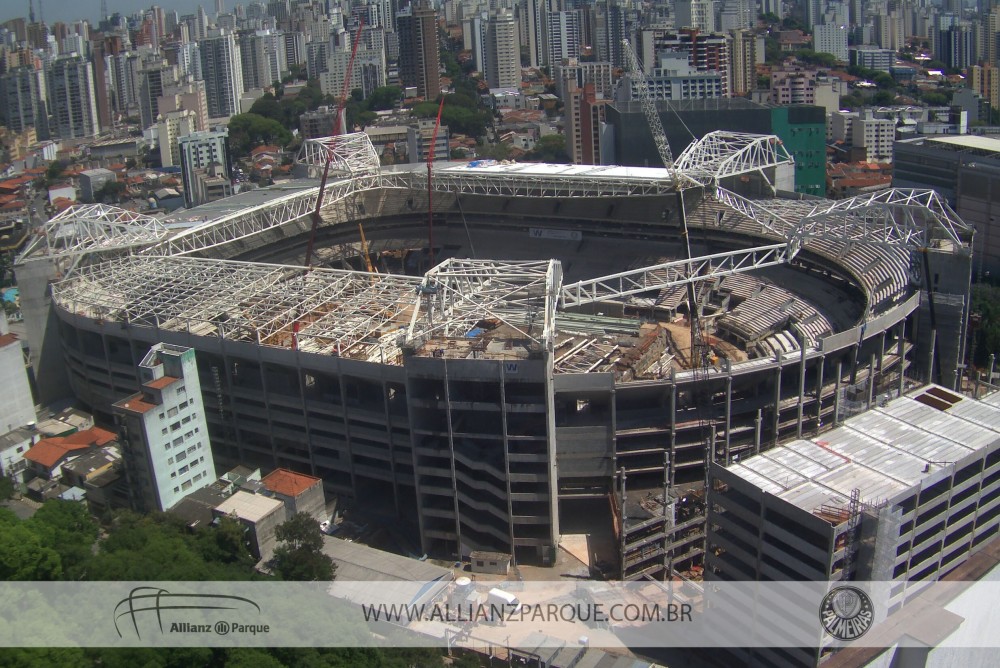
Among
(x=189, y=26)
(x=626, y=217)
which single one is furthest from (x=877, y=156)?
(x=189, y=26)

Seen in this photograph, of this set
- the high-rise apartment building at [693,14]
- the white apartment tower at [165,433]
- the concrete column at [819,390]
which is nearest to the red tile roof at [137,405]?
the white apartment tower at [165,433]

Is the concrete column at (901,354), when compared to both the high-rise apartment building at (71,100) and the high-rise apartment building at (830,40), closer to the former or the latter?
the high-rise apartment building at (71,100)

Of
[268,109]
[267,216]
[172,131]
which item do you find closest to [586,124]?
[267,216]

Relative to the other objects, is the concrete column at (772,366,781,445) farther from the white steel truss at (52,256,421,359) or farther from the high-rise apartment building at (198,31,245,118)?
the high-rise apartment building at (198,31,245,118)

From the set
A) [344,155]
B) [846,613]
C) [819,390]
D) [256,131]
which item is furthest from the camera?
[256,131]

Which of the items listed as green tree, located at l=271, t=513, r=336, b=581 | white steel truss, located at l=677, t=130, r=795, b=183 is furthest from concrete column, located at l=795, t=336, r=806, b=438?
white steel truss, located at l=677, t=130, r=795, b=183

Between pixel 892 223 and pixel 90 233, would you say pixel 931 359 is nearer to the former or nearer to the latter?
pixel 892 223
